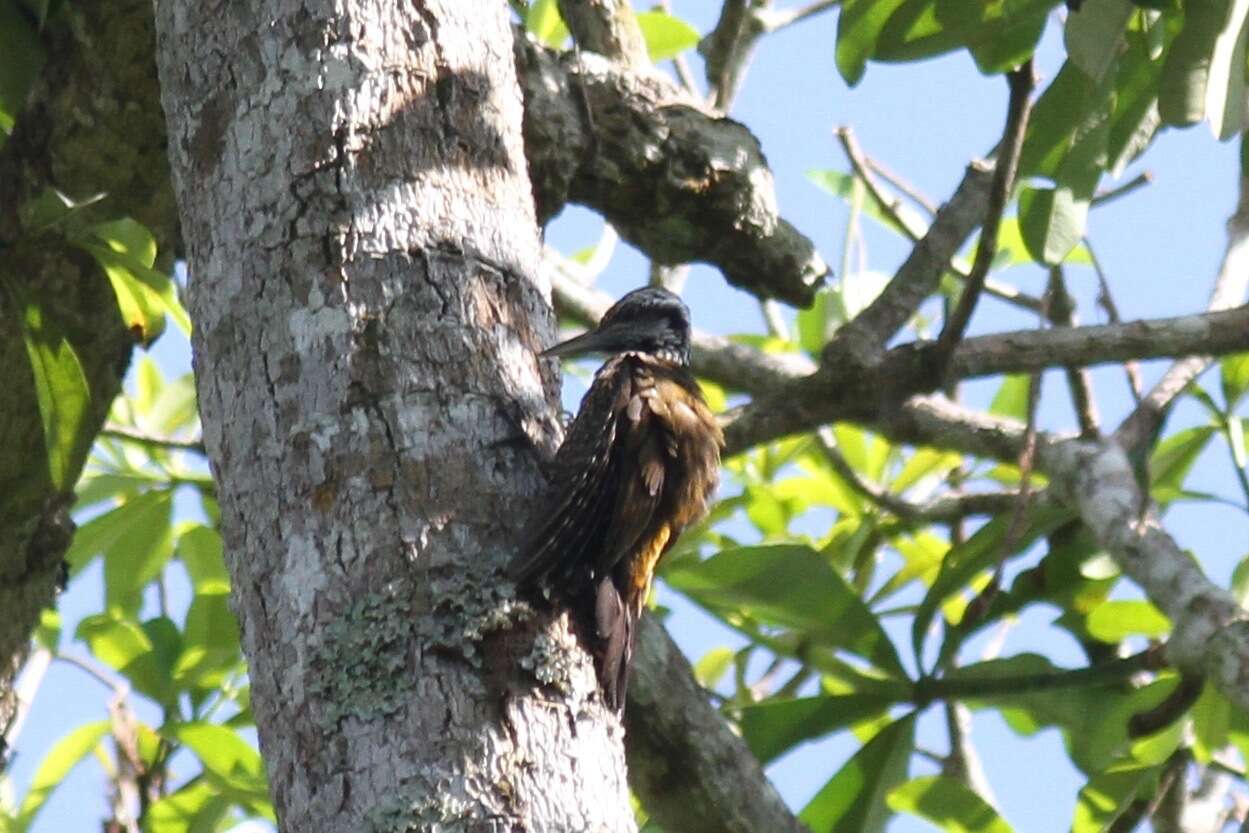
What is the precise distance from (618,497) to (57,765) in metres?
2.22

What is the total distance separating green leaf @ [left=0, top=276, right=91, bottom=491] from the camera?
3.08 meters

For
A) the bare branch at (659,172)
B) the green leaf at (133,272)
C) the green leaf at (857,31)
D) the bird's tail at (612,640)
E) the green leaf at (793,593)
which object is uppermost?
the green leaf at (857,31)

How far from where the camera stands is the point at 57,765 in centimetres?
430

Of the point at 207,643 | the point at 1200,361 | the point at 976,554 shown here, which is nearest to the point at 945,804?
the point at 976,554

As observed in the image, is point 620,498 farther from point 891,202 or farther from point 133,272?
point 891,202

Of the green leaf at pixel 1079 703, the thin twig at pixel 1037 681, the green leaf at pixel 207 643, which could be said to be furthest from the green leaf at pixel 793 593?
the green leaf at pixel 207 643

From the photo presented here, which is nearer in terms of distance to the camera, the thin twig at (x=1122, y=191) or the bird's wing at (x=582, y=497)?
the bird's wing at (x=582, y=497)

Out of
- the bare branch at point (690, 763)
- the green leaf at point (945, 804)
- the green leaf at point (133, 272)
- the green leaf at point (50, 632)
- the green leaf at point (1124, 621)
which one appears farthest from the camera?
the green leaf at point (50, 632)

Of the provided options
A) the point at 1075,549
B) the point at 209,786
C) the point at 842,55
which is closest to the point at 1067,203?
the point at 842,55

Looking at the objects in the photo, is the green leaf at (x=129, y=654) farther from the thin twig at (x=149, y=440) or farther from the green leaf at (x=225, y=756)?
the thin twig at (x=149, y=440)

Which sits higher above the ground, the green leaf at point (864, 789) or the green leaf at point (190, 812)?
the green leaf at point (190, 812)

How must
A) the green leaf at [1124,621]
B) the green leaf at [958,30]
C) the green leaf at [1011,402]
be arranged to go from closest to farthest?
the green leaf at [958,30] → the green leaf at [1124,621] → the green leaf at [1011,402]

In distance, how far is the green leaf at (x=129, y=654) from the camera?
12.6 ft

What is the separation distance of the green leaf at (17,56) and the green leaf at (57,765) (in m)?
1.58
